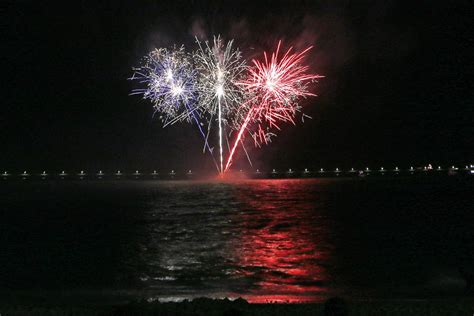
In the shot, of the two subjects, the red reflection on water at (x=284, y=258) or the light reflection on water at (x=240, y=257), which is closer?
the red reflection on water at (x=284, y=258)

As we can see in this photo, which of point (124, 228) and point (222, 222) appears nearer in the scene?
point (124, 228)

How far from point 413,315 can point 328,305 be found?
5.87ft

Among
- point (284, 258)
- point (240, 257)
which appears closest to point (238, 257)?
point (240, 257)

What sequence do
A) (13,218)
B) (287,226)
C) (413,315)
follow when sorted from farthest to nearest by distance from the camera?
(13,218)
(287,226)
(413,315)

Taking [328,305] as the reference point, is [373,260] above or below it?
below

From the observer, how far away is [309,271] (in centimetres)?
1456

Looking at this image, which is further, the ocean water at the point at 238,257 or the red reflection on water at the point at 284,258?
the ocean water at the point at 238,257

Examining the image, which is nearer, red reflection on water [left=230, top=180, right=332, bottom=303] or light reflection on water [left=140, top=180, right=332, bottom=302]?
red reflection on water [left=230, top=180, right=332, bottom=303]

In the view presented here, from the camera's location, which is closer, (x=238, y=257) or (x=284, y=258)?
(x=284, y=258)

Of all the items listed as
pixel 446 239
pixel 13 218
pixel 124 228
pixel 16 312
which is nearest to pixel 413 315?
pixel 16 312

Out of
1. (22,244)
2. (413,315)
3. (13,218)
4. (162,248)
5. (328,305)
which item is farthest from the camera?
(13,218)

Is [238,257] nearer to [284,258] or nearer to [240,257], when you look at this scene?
[240,257]

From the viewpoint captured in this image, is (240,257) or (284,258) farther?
(240,257)

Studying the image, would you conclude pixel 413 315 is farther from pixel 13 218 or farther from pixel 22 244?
pixel 13 218
